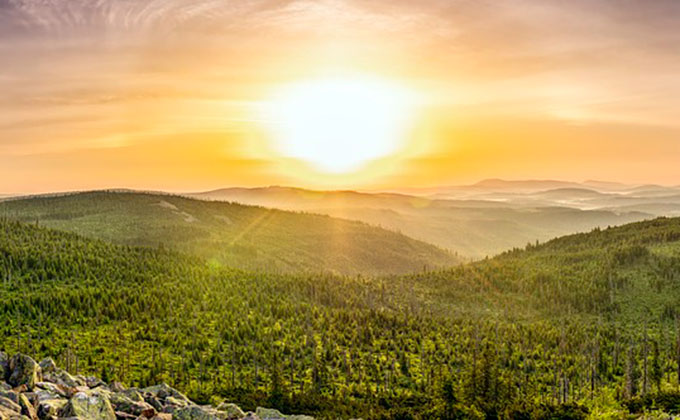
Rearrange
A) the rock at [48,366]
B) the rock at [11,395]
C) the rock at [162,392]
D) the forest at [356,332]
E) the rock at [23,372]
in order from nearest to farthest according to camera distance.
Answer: the rock at [11,395] < the rock at [23,372] < the rock at [162,392] < the rock at [48,366] < the forest at [356,332]

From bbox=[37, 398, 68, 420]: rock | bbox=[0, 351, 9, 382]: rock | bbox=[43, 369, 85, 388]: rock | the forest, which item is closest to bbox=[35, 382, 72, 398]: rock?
bbox=[43, 369, 85, 388]: rock

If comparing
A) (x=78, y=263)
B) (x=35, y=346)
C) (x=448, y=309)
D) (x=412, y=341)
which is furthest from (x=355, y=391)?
(x=78, y=263)

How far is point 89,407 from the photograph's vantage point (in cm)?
2683

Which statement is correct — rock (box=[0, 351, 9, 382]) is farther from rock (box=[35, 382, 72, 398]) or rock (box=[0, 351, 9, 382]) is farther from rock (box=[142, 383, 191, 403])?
rock (box=[142, 383, 191, 403])

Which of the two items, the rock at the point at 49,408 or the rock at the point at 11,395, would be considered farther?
the rock at the point at 11,395

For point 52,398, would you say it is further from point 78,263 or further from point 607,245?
point 607,245

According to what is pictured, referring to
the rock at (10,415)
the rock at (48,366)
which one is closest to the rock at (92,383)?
the rock at (48,366)

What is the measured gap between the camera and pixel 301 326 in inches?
3344

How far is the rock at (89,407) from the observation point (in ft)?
85.3

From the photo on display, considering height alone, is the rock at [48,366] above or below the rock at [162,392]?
above

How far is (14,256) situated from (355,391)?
89139 mm

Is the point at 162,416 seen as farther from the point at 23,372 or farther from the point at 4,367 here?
the point at 4,367

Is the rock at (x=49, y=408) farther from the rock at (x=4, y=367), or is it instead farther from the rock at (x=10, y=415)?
the rock at (x=4, y=367)

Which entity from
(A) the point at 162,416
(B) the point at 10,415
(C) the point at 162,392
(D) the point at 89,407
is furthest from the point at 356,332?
(B) the point at 10,415
